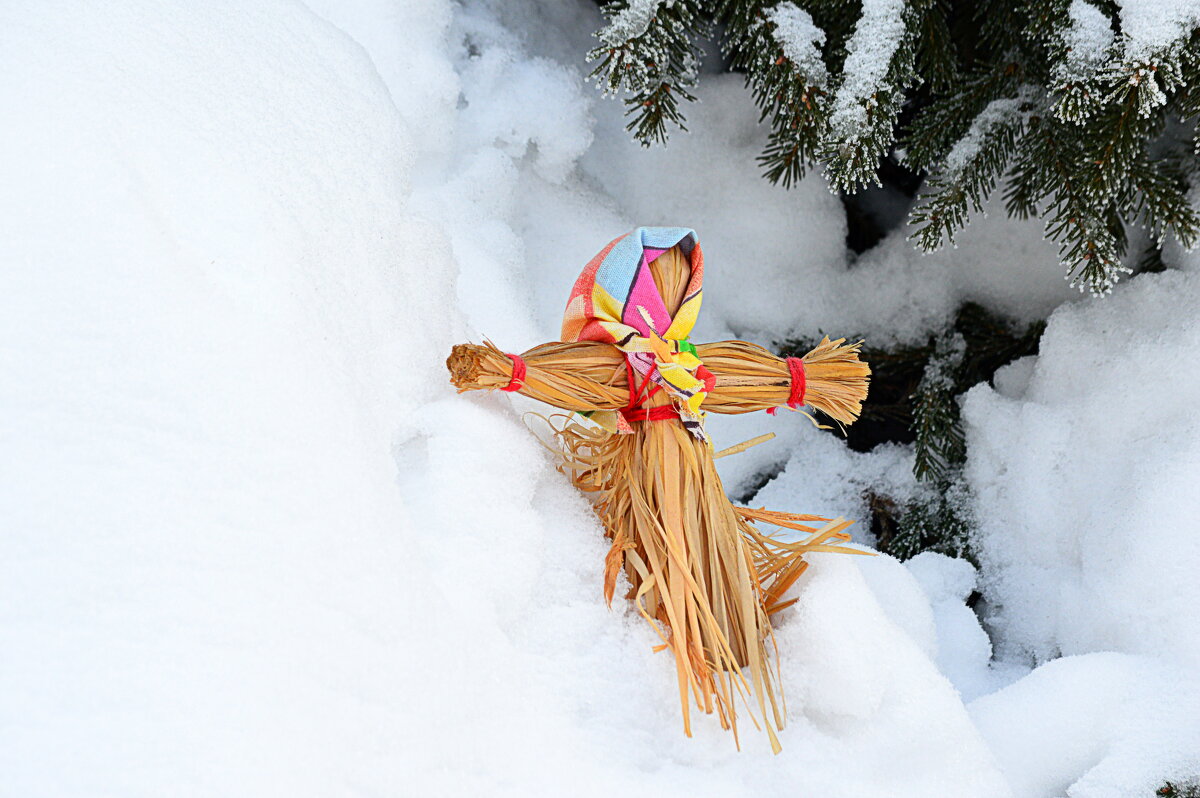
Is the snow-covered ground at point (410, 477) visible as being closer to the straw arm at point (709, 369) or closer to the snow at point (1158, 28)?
the straw arm at point (709, 369)

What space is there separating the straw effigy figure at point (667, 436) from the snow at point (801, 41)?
0.21 metres

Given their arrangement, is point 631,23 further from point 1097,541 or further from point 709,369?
point 1097,541

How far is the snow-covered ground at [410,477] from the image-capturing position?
1.20 ft

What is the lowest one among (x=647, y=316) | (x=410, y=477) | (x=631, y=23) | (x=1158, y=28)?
(x=410, y=477)

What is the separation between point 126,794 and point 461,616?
0.20m

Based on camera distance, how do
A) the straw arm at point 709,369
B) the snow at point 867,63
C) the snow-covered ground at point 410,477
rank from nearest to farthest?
the snow-covered ground at point 410,477 < the straw arm at point 709,369 < the snow at point 867,63

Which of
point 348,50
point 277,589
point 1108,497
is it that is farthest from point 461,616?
point 1108,497

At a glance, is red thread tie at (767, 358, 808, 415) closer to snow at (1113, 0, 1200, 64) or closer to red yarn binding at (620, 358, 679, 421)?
red yarn binding at (620, 358, 679, 421)

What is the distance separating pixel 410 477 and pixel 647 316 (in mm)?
188

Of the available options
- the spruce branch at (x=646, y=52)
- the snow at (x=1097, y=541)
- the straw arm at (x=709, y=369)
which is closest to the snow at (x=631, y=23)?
the spruce branch at (x=646, y=52)

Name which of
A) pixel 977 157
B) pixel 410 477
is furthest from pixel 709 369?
pixel 977 157

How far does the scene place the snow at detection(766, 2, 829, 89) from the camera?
28.7 inches

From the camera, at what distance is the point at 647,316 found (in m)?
0.60

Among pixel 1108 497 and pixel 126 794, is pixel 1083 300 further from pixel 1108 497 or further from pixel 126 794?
pixel 126 794
